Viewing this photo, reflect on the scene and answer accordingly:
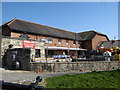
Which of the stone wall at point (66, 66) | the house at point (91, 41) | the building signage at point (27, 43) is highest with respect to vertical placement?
the house at point (91, 41)

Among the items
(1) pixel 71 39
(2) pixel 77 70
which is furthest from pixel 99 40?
(2) pixel 77 70

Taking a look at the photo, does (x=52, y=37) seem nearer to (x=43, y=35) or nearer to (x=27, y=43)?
(x=43, y=35)

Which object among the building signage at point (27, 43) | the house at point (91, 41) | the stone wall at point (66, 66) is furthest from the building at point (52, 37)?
the stone wall at point (66, 66)

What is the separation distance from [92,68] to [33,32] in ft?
54.0

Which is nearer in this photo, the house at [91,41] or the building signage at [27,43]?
the building signage at [27,43]

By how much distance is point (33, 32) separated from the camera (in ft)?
89.0

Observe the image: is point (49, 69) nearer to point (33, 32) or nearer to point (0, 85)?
point (0, 85)

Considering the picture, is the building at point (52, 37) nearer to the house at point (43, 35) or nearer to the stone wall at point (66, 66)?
the house at point (43, 35)

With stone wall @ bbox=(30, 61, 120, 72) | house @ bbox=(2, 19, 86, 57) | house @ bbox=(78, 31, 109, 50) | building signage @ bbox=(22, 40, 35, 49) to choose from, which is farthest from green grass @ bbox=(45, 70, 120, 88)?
house @ bbox=(78, 31, 109, 50)

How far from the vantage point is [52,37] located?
105 feet

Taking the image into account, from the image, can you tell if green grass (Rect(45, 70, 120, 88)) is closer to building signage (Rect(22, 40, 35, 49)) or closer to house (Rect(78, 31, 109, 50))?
building signage (Rect(22, 40, 35, 49))

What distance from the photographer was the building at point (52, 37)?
24.6 m

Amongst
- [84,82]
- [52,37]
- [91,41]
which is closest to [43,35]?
[52,37]

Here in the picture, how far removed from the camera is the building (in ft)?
80.7
